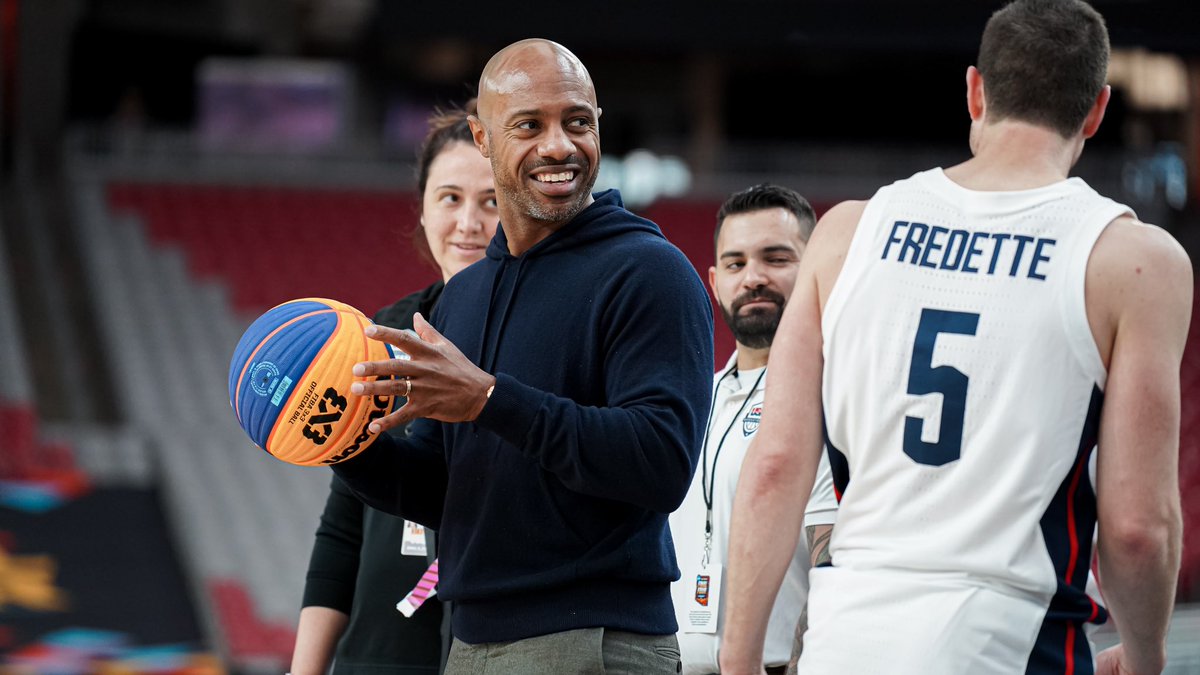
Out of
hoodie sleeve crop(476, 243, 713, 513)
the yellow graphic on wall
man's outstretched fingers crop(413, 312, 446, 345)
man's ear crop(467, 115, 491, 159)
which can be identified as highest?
man's ear crop(467, 115, 491, 159)

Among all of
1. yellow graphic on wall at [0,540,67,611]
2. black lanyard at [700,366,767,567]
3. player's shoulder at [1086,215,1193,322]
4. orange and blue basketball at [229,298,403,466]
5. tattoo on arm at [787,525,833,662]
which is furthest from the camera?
yellow graphic on wall at [0,540,67,611]

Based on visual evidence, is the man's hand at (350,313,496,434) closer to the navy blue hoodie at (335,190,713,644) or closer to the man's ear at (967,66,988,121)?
the navy blue hoodie at (335,190,713,644)

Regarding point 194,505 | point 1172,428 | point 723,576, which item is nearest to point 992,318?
point 1172,428

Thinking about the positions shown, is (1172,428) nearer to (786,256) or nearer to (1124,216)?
(1124,216)

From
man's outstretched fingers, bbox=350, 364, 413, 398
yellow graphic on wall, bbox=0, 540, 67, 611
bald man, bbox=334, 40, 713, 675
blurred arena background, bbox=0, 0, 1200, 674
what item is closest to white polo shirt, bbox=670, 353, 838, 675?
bald man, bbox=334, 40, 713, 675

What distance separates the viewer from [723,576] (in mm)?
3053

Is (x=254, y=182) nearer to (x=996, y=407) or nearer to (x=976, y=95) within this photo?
(x=976, y=95)

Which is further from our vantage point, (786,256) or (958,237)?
(786,256)

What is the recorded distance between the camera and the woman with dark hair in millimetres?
2863

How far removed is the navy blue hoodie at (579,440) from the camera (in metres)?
2.07

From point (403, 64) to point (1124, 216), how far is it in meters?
19.0

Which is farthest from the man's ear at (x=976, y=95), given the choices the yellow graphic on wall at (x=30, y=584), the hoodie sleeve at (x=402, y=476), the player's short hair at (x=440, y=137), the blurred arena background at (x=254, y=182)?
the yellow graphic on wall at (x=30, y=584)

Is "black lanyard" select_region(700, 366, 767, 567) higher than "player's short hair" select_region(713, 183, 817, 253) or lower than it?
lower

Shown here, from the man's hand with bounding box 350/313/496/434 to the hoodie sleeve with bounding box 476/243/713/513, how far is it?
0.04m
